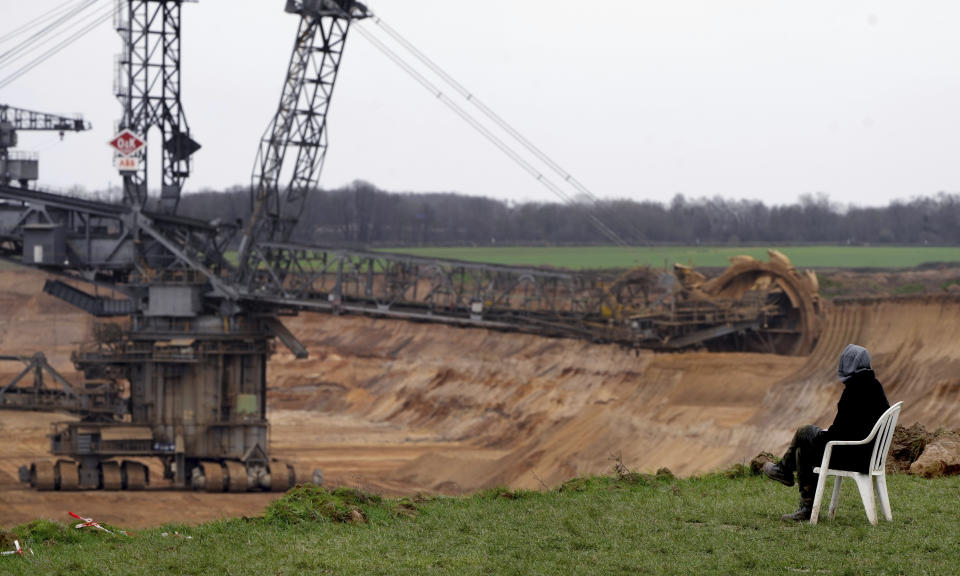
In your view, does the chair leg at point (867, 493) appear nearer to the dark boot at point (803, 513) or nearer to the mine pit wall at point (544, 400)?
the dark boot at point (803, 513)

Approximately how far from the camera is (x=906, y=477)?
1517 centimetres

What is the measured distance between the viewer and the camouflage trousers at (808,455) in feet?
39.0

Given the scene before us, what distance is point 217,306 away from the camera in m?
57.7

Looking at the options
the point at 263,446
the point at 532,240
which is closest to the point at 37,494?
the point at 263,446

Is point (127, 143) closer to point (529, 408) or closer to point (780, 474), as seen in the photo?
point (529, 408)

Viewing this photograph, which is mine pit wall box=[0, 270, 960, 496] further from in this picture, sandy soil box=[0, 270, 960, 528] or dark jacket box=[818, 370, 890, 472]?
dark jacket box=[818, 370, 890, 472]

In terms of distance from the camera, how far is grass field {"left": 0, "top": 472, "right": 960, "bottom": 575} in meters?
10.8

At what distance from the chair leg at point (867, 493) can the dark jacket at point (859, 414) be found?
3.1 inches

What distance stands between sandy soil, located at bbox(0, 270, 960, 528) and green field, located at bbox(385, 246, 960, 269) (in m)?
22.2

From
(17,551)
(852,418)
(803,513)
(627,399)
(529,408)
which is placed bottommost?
(529,408)

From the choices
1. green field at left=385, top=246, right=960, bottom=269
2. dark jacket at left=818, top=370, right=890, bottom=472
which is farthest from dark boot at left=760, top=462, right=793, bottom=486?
green field at left=385, top=246, right=960, bottom=269

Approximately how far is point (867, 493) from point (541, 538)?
3146 millimetres

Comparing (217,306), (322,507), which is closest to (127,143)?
(217,306)

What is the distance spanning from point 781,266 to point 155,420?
29395 mm
